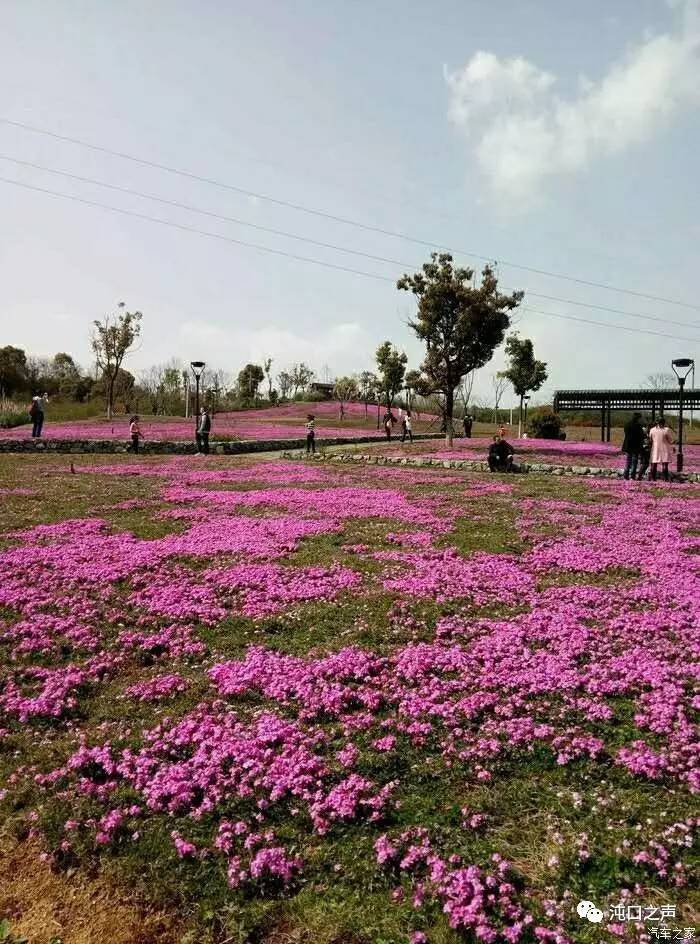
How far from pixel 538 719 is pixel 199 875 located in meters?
3.56

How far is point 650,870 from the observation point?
4355 millimetres

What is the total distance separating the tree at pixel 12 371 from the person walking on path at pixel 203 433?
191 feet

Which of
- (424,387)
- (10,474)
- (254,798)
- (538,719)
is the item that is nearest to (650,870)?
(538,719)

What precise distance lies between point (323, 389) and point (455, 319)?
78064mm

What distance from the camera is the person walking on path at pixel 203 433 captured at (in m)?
34.1

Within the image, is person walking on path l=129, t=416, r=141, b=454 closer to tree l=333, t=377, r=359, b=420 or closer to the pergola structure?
the pergola structure

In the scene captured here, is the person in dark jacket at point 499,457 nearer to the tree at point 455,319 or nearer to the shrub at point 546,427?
the tree at point 455,319

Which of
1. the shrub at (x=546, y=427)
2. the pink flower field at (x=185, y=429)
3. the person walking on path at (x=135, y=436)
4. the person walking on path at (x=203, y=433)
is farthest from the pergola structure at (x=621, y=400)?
the person walking on path at (x=135, y=436)

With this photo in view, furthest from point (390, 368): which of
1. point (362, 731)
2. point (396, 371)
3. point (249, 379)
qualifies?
point (362, 731)

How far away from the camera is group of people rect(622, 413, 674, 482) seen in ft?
76.5

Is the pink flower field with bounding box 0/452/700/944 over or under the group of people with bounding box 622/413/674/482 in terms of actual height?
under

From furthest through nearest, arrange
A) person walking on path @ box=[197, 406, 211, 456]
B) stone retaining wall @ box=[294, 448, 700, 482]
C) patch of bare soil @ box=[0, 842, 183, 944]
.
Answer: person walking on path @ box=[197, 406, 211, 456], stone retaining wall @ box=[294, 448, 700, 482], patch of bare soil @ box=[0, 842, 183, 944]

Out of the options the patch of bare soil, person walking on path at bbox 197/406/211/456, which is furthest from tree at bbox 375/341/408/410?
the patch of bare soil

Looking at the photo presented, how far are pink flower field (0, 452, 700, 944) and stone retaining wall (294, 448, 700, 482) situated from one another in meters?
14.8
